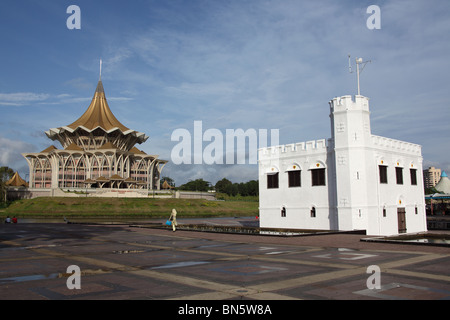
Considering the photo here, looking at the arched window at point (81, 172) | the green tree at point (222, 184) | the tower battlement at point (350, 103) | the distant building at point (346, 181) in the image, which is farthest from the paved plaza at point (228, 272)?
the green tree at point (222, 184)

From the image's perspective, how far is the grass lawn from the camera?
6353cm

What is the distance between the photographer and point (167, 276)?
34.7 ft

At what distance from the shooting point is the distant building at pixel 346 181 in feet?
94.2

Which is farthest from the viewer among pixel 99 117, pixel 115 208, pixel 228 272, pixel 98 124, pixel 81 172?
pixel 99 117

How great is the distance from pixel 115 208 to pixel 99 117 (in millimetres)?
47996

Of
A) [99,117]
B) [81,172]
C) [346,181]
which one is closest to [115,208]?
[81,172]

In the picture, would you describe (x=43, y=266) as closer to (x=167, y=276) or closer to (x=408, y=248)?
(x=167, y=276)

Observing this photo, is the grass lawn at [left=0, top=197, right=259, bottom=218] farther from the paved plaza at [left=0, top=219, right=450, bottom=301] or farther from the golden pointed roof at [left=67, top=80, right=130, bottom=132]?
the paved plaza at [left=0, top=219, right=450, bottom=301]

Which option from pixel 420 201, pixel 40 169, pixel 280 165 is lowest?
pixel 420 201

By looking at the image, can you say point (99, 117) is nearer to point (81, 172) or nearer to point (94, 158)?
point (94, 158)

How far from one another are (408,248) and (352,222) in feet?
37.2

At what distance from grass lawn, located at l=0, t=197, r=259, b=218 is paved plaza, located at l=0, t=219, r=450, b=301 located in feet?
161

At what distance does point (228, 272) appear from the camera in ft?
36.8
